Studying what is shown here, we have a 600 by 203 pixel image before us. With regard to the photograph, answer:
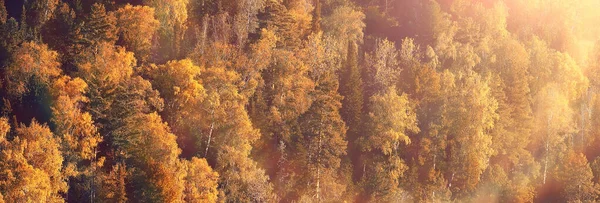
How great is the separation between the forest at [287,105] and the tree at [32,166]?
5.3 inches

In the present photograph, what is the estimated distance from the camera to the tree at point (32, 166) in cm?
6038

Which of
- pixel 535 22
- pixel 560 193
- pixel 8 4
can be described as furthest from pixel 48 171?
pixel 535 22

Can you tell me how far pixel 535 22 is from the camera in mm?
119875

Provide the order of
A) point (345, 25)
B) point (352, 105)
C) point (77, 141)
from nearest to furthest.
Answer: point (77, 141) → point (352, 105) → point (345, 25)

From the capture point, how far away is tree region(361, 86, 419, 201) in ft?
271

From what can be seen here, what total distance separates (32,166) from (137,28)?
69.1ft

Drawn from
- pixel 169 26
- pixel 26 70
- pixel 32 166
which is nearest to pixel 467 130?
pixel 169 26

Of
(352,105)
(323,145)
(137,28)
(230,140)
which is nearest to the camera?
(230,140)

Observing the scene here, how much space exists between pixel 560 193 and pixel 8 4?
73.5m

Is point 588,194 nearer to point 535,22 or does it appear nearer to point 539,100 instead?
point 539,100

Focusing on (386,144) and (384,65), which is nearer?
(386,144)

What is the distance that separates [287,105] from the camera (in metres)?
81.1

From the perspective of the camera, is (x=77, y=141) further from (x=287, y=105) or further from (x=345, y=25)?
(x=345, y=25)

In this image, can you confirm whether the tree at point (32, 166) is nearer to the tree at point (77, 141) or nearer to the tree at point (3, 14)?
the tree at point (77, 141)
